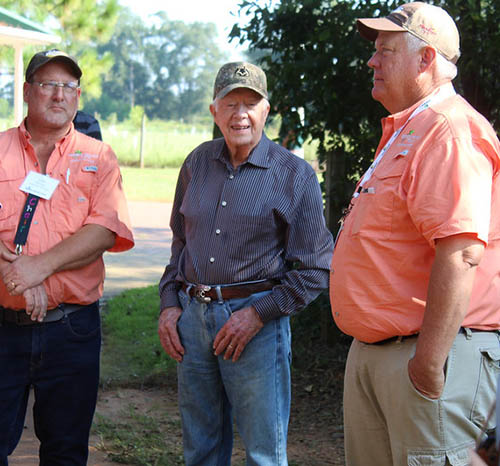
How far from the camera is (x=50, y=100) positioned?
3336 millimetres

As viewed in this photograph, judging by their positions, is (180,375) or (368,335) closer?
(368,335)

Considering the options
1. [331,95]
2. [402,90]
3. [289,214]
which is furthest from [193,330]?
[331,95]

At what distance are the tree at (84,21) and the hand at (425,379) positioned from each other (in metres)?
15.5

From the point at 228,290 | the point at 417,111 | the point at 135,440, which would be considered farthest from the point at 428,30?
the point at 135,440

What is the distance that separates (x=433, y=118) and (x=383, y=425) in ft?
3.51

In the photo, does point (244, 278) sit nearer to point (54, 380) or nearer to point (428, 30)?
point (54, 380)

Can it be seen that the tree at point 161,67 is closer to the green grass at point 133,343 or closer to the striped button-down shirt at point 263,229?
the green grass at point 133,343

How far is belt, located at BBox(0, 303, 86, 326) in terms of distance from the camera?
3236 mm

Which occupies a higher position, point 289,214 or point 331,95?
point 331,95

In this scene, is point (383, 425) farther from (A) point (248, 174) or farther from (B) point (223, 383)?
(A) point (248, 174)

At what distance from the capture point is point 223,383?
3186mm

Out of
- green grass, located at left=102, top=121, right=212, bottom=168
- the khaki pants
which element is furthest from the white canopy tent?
green grass, located at left=102, top=121, right=212, bottom=168

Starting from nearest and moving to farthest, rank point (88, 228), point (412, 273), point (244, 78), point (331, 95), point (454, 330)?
point (454, 330)
point (412, 273)
point (244, 78)
point (88, 228)
point (331, 95)

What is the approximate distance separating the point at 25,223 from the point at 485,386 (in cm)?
202
